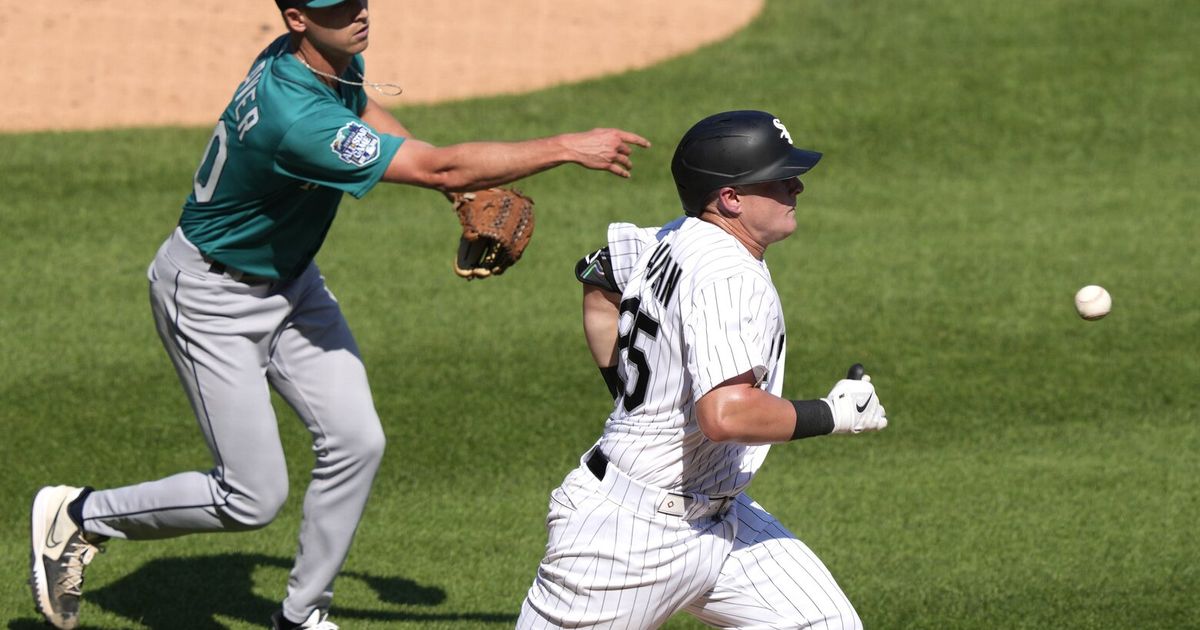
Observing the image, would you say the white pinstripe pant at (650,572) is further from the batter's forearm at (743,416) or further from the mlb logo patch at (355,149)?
the mlb logo patch at (355,149)

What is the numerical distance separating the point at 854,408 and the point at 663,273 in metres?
0.60

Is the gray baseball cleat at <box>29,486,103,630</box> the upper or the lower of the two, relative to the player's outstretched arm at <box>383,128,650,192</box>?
lower

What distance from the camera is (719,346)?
3.78m

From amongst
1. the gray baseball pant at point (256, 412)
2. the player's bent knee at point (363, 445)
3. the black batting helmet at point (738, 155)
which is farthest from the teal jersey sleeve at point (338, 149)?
the black batting helmet at point (738, 155)

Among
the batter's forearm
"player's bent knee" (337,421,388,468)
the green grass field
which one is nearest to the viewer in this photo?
the batter's forearm

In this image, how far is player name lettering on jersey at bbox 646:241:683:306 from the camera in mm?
3994

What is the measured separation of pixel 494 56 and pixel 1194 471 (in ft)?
32.1

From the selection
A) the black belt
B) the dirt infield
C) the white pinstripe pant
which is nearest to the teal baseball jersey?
the black belt

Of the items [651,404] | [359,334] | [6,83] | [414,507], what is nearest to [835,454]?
[414,507]

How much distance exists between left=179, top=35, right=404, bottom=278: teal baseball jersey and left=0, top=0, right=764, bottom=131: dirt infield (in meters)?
8.57

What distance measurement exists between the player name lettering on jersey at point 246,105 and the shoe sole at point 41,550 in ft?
5.02

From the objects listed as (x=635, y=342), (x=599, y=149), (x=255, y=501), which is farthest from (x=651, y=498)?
(x=255, y=501)

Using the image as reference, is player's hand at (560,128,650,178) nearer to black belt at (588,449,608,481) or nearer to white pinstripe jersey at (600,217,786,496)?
white pinstripe jersey at (600,217,786,496)

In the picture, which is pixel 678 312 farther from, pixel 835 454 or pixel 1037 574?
pixel 835 454
